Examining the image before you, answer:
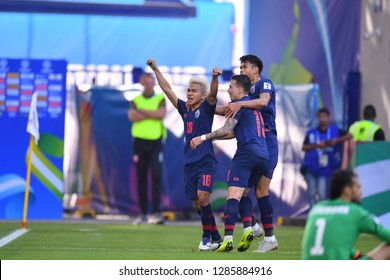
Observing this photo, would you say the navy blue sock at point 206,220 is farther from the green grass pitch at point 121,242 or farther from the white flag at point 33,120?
the white flag at point 33,120

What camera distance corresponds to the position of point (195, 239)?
17.3m

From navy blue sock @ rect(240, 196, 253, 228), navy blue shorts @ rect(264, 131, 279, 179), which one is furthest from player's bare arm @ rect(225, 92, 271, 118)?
navy blue sock @ rect(240, 196, 253, 228)

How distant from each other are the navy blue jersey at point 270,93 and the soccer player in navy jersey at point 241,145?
0.94 feet

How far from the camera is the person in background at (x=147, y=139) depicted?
22.4 metres

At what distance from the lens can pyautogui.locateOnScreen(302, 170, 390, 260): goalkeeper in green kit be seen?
9.47 meters

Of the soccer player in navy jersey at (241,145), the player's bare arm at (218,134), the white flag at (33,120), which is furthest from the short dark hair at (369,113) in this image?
the player's bare arm at (218,134)

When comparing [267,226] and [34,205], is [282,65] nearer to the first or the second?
[34,205]

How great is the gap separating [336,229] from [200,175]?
544 centimetres

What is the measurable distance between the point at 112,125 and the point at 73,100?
0.93 m

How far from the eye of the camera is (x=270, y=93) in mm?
14891

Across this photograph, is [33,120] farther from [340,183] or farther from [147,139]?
[340,183]

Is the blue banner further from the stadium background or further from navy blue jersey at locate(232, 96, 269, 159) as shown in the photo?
navy blue jersey at locate(232, 96, 269, 159)

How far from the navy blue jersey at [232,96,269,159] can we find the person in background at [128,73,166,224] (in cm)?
775

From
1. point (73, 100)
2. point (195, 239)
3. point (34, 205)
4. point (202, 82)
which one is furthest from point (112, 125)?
point (202, 82)
